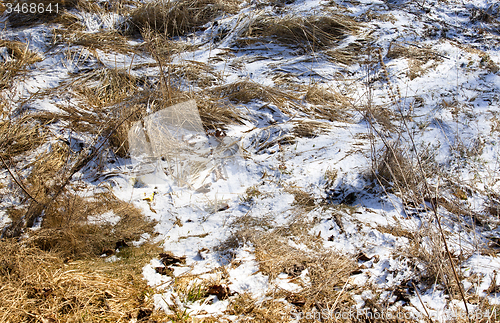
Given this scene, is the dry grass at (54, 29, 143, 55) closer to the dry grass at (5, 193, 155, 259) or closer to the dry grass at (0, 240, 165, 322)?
the dry grass at (5, 193, 155, 259)

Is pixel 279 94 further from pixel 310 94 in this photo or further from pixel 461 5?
pixel 461 5

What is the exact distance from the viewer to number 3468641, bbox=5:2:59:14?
4.21 meters

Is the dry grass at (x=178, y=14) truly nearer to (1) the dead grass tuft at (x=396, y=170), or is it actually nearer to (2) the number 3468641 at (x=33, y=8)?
(2) the number 3468641 at (x=33, y=8)

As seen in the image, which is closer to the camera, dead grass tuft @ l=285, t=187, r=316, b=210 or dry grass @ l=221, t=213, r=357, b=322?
dry grass @ l=221, t=213, r=357, b=322

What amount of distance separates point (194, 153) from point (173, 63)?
1.71 metres

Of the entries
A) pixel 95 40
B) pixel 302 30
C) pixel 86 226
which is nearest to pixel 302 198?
pixel 86 226

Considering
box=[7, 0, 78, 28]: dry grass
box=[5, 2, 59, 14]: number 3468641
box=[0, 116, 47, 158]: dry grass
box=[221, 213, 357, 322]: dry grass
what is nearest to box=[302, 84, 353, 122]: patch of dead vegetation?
box=[221, 213, 357, 322]: dry grass

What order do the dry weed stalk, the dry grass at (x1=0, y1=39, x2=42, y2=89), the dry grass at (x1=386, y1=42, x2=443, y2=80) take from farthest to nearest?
the dry grass at (x1=386, y1=42, x2=443, y2=80), the dry grass at (x1=0, y1=39, x2=42, y2=89), the dry weed stalk

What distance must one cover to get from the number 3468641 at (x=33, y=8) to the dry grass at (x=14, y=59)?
35.8 inches

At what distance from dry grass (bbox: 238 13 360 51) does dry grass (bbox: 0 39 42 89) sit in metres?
2.68

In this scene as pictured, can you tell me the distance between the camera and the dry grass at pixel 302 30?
4426 millimetres

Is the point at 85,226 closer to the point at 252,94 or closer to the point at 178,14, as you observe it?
the point at 252,94

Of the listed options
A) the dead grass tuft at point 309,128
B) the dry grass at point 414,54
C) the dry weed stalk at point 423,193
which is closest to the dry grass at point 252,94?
the dead grass tuft at point 309,128

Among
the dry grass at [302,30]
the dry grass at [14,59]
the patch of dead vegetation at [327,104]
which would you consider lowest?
the patch of dead vegetation at [327,104]
